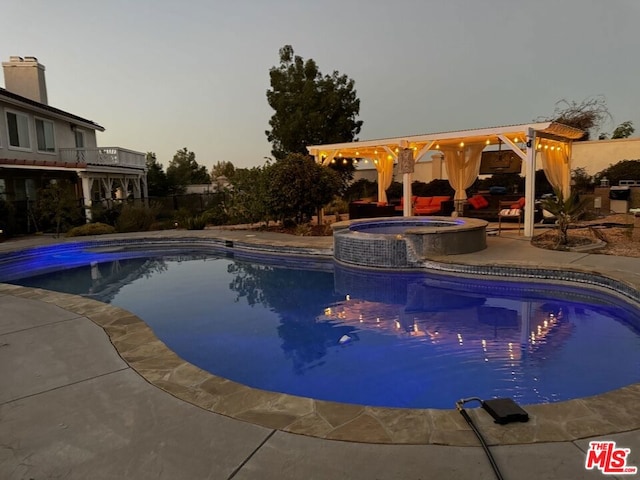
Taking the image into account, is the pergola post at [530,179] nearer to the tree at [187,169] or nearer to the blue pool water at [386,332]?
the blue pool water at [386,332]

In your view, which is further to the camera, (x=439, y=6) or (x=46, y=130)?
(x=46, y=130)

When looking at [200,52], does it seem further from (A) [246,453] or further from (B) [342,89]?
(A) [246,453]

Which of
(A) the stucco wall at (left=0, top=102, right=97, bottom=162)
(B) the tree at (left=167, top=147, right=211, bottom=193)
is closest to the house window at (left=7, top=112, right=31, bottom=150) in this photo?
(A) the stucco wall at (left=0, top=102, right=97, bottom=162)

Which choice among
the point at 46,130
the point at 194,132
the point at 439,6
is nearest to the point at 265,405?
the point at 439,6

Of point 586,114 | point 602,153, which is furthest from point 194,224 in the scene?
point 586,114

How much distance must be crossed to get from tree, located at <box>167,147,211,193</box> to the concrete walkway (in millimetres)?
34410

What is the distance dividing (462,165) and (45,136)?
54.7 ft

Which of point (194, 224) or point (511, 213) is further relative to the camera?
point (194, 224)

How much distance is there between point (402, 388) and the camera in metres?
4.10

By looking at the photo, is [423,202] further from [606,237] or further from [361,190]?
[361,190]

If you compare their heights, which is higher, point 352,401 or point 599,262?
point 599,262

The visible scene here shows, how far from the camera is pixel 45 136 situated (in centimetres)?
1755

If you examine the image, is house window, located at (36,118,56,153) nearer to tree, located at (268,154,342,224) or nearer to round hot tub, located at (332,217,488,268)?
tree, located at (268,154,342,224)

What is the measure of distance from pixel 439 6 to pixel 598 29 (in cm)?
738
